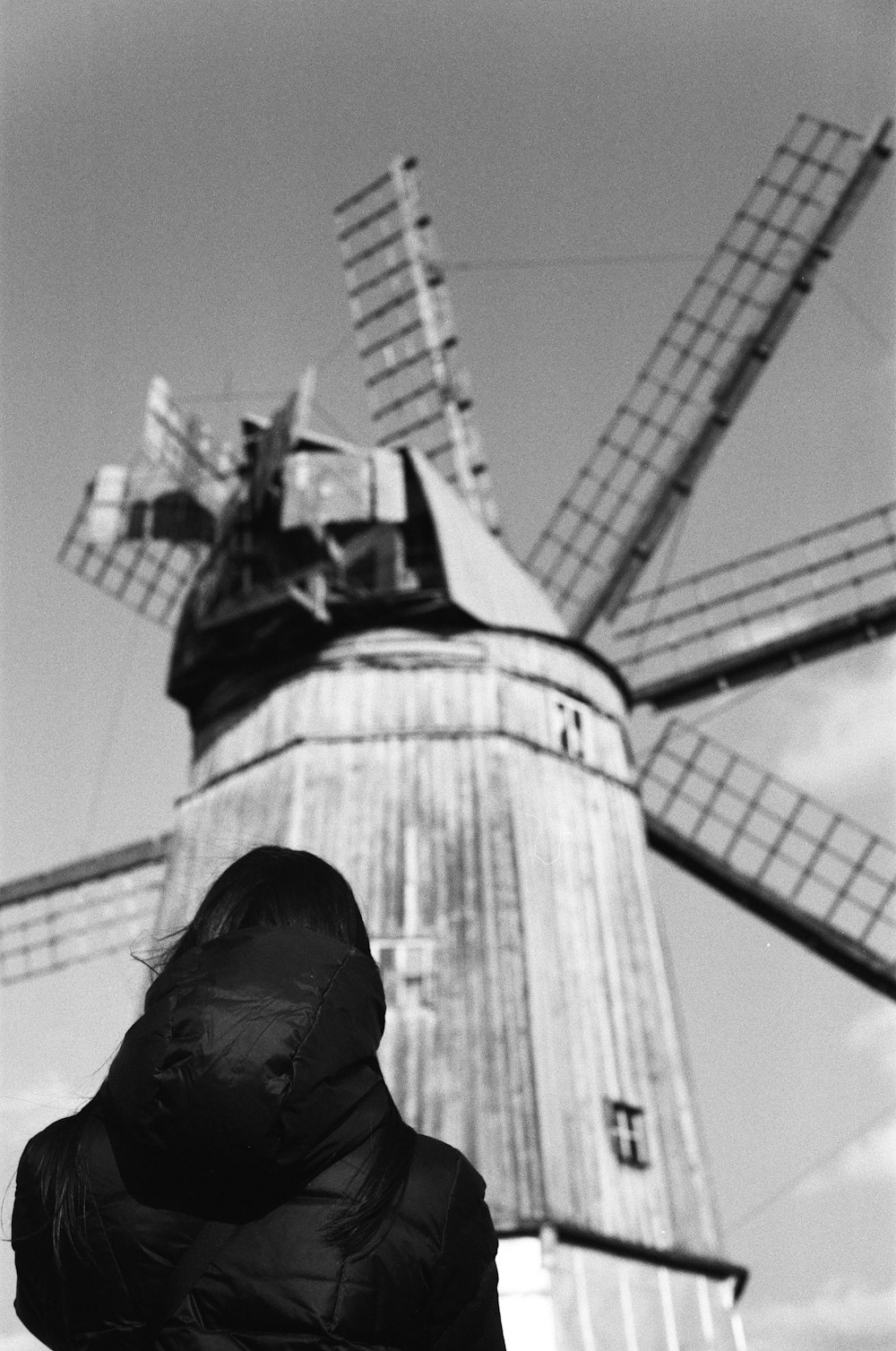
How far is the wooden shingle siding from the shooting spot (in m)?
9.64

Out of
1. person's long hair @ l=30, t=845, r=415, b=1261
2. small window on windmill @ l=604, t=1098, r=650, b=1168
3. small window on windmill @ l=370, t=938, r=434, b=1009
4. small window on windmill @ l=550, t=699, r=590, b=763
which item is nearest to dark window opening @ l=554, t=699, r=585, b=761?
small window on windmill @ l=550, t=699, r=590, b=763

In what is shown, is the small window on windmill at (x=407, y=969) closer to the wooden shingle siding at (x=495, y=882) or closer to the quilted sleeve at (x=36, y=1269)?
the wooden shingle siding at (x=495, y=882)

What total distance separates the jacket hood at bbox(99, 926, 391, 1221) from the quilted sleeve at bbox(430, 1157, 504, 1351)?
0.49ft

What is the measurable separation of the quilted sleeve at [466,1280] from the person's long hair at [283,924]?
0.26ft

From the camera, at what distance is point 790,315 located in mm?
15258

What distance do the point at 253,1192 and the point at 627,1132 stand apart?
860 centimetres

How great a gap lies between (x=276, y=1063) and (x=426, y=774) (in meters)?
9.35

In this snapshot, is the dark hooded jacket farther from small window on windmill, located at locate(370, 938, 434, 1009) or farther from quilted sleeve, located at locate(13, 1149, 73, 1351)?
small window on windmill, located at locate(370, 938, 434, 1009)

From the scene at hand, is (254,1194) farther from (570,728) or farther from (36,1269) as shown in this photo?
(570,728)

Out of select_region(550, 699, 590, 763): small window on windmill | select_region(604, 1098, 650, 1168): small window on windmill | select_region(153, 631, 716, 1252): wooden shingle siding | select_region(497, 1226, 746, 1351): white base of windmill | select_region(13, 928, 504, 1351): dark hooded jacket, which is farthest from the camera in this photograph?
select_region(550, 699, 590, 763): small window on windmill

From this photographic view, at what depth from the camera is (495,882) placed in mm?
10539

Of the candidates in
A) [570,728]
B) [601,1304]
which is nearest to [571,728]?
[570,728]

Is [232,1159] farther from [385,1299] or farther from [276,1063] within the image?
[385,1299]

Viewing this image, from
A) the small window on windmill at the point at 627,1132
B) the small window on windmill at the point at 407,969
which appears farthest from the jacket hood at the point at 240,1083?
the small window on windmill at the point at 627,1132
